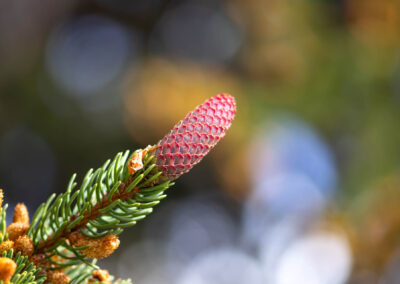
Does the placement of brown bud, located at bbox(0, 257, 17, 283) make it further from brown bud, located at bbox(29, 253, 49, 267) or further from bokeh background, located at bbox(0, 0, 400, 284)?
bokeh background, located at bbox(0, 0, 400, 284)

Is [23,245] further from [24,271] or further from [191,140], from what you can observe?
[191,140]

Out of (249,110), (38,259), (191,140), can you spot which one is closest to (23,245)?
(38,259)

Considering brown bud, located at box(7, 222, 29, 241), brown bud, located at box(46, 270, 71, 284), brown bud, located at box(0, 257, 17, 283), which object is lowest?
brown bud, located at box(0, 257, 17, 283)

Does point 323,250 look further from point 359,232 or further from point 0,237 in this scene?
point 0,237

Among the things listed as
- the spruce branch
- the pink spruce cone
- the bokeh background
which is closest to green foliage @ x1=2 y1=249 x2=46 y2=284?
the spruce branch

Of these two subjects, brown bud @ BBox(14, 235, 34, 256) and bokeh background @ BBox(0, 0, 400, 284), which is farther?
bokeh background @ BBox(0, 0, 400, 284)

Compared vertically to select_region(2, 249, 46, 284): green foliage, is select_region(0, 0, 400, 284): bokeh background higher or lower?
higher
